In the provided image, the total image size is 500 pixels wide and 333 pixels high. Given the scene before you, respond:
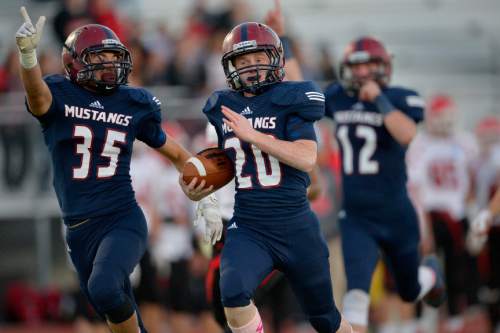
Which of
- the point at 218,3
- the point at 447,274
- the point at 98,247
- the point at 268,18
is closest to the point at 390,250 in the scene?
the point at 268,18

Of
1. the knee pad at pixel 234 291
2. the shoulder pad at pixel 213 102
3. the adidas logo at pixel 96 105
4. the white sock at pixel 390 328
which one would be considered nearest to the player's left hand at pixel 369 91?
the shoulder pad at pixel 213 102

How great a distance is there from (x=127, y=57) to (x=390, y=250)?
2406mm

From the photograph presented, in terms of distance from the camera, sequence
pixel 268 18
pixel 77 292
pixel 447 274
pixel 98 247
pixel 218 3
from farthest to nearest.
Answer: pixel 218 3, pixel 447 274, pixel 77 292, pixel 268 18, pixel 98 247

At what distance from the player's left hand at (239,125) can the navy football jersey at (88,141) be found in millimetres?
656

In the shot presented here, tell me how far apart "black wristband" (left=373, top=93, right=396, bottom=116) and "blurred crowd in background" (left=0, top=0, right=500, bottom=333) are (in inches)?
95.8

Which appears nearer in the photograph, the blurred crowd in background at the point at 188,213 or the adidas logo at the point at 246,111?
the adidas logo at the point at 246,111

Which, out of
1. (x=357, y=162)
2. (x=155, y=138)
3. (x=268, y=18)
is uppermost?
(x=268, y=18)

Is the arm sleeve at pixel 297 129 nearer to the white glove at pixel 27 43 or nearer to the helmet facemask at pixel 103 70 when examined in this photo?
the helmet facemask at pixel 103 70

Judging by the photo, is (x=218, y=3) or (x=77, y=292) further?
(x=218, y=3)

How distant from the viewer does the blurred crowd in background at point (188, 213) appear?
32.4 ft

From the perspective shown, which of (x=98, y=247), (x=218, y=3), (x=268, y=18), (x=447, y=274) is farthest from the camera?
(x=218, y=3)

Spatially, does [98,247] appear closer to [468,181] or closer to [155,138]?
[155,138]

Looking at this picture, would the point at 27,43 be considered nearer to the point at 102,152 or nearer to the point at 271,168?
the point at 102,152

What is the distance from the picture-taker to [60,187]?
20.0 feet
